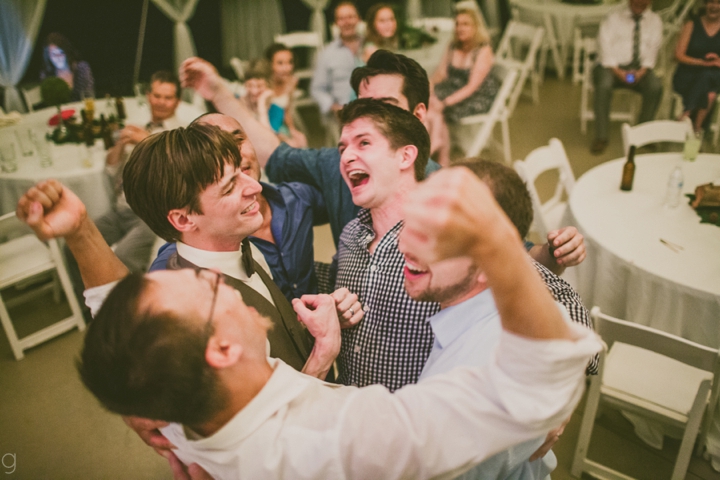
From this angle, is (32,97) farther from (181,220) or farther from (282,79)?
(181,220)

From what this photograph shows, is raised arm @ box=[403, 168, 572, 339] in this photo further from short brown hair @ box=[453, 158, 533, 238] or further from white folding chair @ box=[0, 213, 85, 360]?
white folding chair @ box=[0, 213, 85, 360]

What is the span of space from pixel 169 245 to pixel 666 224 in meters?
2.23

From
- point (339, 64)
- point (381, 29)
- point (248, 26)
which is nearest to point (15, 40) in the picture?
point (248, 26)

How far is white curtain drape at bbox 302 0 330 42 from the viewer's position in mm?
6703

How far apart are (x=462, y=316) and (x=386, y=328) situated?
14.8 inches

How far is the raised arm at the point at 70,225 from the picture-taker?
964 millimetres

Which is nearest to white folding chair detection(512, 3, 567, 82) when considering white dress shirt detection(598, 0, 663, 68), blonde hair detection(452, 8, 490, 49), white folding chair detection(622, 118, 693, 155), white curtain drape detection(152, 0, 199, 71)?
white dress shirt detection(598, 0, 663, 68)

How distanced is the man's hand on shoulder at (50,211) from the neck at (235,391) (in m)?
0.50

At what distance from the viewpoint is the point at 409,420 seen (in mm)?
654

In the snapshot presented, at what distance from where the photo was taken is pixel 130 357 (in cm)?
71

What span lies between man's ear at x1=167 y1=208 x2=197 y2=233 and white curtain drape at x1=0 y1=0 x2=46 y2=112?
5.07 m

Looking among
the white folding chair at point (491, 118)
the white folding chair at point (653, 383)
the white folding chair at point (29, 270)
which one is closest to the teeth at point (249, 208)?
the white folding chair at point (653, 383)

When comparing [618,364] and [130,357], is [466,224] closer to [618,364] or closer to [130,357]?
[130,357]

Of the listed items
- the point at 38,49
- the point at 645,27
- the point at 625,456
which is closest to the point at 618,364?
the point at 625,456
